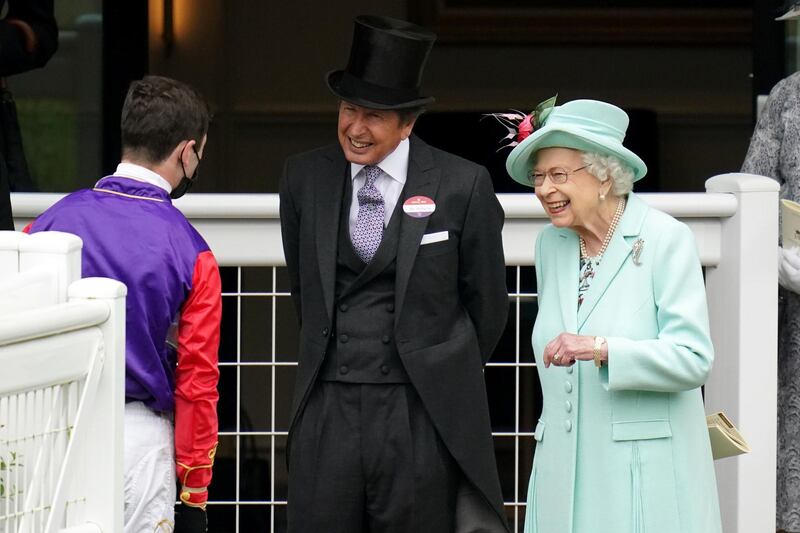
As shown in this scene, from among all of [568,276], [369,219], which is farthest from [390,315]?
[568,276]

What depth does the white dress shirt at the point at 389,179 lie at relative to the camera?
3678 millimetres

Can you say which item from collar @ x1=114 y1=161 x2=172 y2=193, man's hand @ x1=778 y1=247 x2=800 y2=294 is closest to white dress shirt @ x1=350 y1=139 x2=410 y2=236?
collar @ x1=114 y1=161 x2=172 y2=193

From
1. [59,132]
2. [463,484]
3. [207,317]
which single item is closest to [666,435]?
[463,484]

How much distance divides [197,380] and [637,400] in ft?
3.32

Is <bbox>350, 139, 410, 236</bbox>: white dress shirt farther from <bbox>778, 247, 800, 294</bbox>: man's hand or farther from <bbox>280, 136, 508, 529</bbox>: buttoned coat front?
<bbox>778, 247, 800, 294</bbox>: man's hand

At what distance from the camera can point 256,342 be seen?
23.0 feet

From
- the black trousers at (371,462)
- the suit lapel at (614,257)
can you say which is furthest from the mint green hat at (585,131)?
the black trousers at (371,462)

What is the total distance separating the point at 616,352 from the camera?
3.19m

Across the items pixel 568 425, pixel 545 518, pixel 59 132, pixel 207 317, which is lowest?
pixel 545 518

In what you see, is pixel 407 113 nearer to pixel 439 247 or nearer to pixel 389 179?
pixel 389 179

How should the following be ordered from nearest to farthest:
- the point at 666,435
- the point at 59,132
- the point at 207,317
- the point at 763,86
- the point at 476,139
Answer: the point at 666,435
the point at 207,317
the point at 763,86
the point at 59,132
the point at 476,139

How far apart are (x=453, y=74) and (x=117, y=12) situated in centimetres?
169

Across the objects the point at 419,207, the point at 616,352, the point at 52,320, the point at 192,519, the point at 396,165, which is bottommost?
the point at 192,519

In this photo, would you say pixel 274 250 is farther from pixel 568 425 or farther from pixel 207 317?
pixel 568 425
